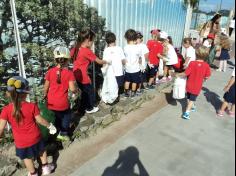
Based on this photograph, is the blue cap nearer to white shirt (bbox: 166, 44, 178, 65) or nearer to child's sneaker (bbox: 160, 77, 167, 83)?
white shirt (bbox: 166, 44, 178, 65)

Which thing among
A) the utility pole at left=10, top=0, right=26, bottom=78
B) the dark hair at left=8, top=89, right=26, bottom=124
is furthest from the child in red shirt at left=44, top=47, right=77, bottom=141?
the dark hair at left=8, top=89, right=26, bottom=124

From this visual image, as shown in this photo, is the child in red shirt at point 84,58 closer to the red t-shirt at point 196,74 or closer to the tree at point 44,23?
the tree at point 44,23

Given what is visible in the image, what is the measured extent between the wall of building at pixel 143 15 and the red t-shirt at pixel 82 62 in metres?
1.00

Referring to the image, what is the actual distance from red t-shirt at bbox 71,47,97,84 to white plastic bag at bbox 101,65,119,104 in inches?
19.3

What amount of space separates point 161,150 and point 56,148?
1.58m

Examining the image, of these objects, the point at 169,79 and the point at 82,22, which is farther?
the point at 169,79

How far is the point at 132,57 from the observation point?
5.44 m

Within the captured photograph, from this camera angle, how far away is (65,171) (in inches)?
146

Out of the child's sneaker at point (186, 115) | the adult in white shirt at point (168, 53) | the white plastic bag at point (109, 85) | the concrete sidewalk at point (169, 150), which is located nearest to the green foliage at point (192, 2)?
the adult in white shirt at point (168, 53)

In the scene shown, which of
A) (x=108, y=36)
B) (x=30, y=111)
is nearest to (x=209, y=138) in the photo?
(x=108, y=36)

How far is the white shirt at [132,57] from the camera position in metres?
5.41

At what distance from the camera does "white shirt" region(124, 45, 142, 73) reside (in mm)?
5410

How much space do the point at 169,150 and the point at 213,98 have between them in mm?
2777

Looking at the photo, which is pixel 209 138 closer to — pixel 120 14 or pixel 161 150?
pixel 161 150
